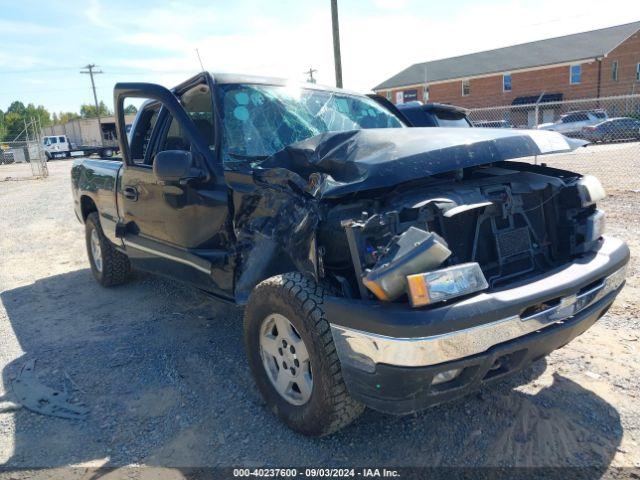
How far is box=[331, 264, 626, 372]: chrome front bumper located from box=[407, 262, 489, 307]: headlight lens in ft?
0.50

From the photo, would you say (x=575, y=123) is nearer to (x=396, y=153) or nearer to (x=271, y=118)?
(x=271, y=118)

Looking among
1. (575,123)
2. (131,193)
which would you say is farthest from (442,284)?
(575,123)

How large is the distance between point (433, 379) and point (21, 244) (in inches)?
329

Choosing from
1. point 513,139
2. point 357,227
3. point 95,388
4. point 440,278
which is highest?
point 513,139

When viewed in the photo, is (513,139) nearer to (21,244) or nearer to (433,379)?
(433,379)

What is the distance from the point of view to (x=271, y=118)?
3.71 metres

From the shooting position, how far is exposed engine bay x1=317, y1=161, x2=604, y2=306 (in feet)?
7.30

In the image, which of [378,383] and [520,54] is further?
[520,54]

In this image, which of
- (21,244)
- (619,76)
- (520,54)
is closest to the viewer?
(21,244)

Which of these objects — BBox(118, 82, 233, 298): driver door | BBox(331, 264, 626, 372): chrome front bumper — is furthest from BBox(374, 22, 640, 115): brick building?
BBox(331, 264, 626, 372): chrome front bumper

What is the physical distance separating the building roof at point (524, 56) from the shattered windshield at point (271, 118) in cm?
3902

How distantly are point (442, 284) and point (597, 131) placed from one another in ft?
78.0

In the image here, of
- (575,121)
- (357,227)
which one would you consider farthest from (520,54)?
(357,227)

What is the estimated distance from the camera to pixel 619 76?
123ft
